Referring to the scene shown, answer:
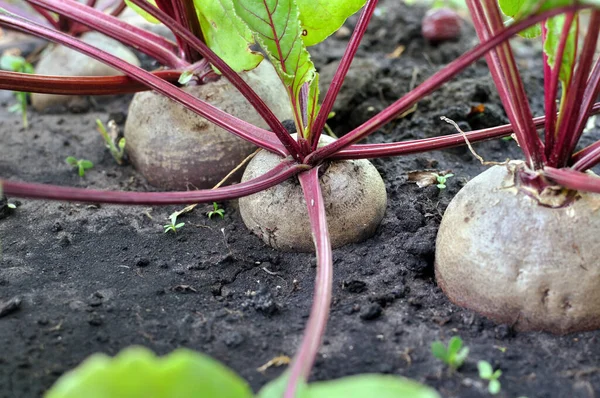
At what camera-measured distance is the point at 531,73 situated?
348cm

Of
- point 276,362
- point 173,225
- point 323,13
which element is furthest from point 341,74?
point 276,362

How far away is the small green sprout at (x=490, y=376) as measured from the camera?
1.37 m

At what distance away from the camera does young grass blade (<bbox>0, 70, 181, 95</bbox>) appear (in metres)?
1.90

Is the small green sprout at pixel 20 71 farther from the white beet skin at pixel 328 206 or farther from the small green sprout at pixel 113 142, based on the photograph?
the white beet skin at pixel 328 206

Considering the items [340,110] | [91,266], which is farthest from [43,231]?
[340,110]

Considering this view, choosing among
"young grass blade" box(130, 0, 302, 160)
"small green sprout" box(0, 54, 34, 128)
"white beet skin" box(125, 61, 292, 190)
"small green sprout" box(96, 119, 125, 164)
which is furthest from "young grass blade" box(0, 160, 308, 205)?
"small green sprout" box(0, 54, 34, 128)

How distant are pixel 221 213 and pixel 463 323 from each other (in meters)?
0.97

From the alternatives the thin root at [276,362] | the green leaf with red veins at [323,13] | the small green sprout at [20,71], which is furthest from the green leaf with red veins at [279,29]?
the small green sprout at [20,71]

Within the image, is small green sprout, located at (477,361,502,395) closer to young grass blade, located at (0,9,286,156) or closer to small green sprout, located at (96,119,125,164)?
young grass blade, located at (0,9,286,156)

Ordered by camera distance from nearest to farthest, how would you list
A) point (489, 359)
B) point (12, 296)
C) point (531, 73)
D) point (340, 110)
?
1. point (489, 359)
2. point (12, 296)
3. point (340, 110)
4. point (531, 73)

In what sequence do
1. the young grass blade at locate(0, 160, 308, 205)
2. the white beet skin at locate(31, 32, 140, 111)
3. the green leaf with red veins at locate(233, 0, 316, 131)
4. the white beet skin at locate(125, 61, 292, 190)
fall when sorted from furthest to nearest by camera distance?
the white beet skin at locate(31, 32, 140, 111) < the white beet skin at locate(125, 61, 292, 190) < the green leaf with red veins at locate(233, 0, 316, 131) < the young grass blade at locate(0, 160, 308, 205)

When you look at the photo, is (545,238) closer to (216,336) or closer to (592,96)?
(592,96)

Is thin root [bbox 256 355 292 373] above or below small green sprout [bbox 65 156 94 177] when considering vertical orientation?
above

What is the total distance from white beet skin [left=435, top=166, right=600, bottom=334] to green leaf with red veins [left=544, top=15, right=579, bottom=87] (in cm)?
30
